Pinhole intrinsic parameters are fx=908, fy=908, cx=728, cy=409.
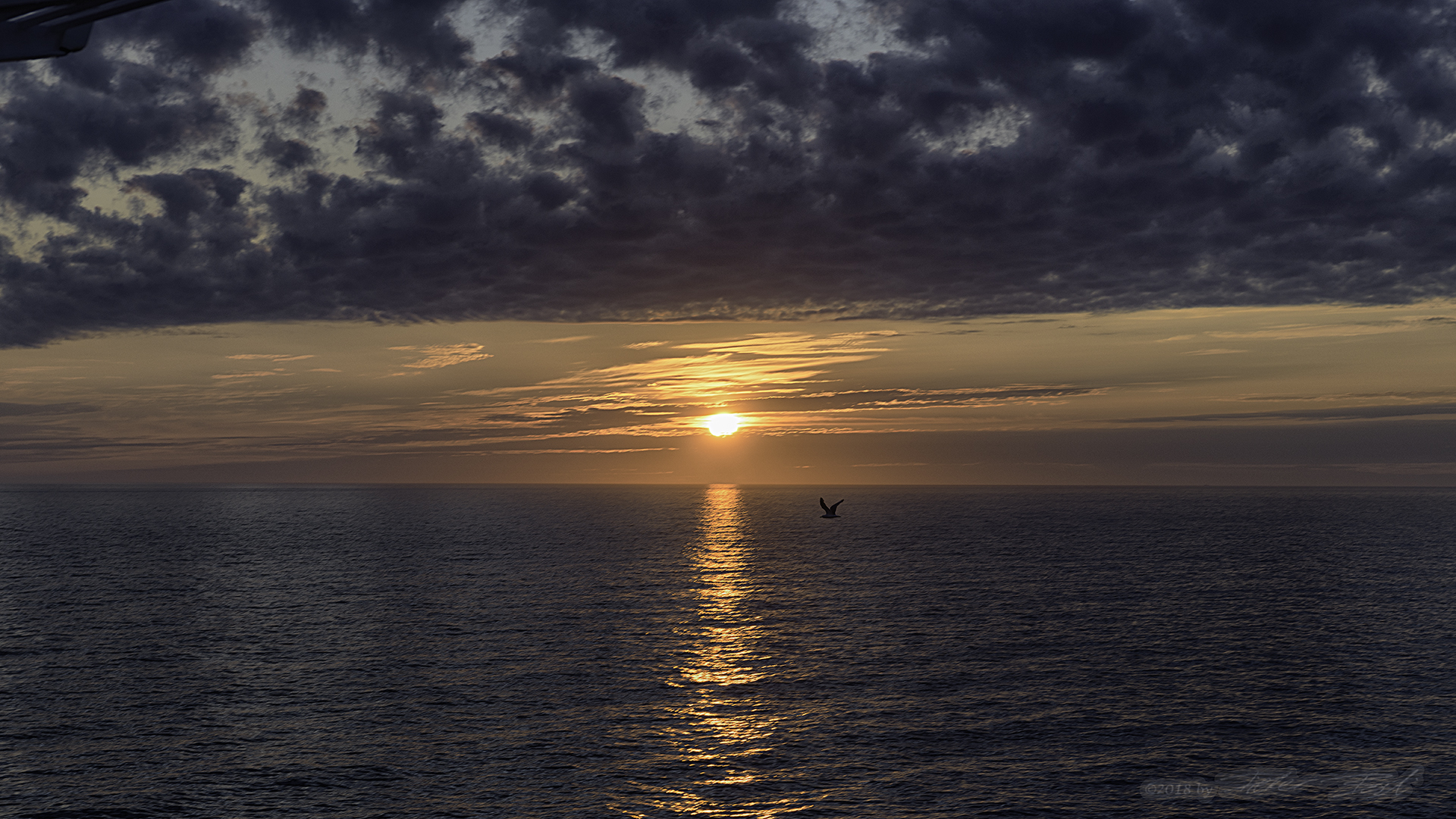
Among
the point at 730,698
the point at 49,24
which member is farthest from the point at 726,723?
the point at 49,24

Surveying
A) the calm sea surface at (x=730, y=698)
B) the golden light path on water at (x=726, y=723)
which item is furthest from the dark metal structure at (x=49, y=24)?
the golden light path on water at (x=726, y=723)

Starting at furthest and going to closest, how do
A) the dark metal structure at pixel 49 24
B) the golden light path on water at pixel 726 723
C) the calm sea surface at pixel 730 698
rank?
the calm sea surface at pixel 730 698 < the golden light path on water at pixel 726 723 < the dark metal structure at pixel 49 24

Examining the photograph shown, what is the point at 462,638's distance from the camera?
7362 cm

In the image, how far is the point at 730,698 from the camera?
183 feet

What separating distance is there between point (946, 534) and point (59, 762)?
168 metres

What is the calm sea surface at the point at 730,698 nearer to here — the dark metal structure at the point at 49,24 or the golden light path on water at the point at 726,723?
the golden light path on water at the point at 726,723

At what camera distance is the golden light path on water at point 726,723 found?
132 feet

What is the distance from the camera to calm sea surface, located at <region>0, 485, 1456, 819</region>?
4103 centimetres

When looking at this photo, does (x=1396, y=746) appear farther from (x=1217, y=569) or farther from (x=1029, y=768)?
(x=1217, y=569)

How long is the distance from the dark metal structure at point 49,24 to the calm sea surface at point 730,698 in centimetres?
3371

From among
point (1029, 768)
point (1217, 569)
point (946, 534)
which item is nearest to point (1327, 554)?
point (1217, 569)

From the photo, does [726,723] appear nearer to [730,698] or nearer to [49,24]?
[730,698]

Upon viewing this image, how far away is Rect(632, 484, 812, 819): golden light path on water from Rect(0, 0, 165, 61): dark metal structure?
34966mm

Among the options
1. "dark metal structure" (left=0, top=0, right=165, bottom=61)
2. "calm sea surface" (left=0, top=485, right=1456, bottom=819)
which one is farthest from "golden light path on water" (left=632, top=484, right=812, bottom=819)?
"dark metal structure" (left=0, top=0, right=165, bottom=61)
